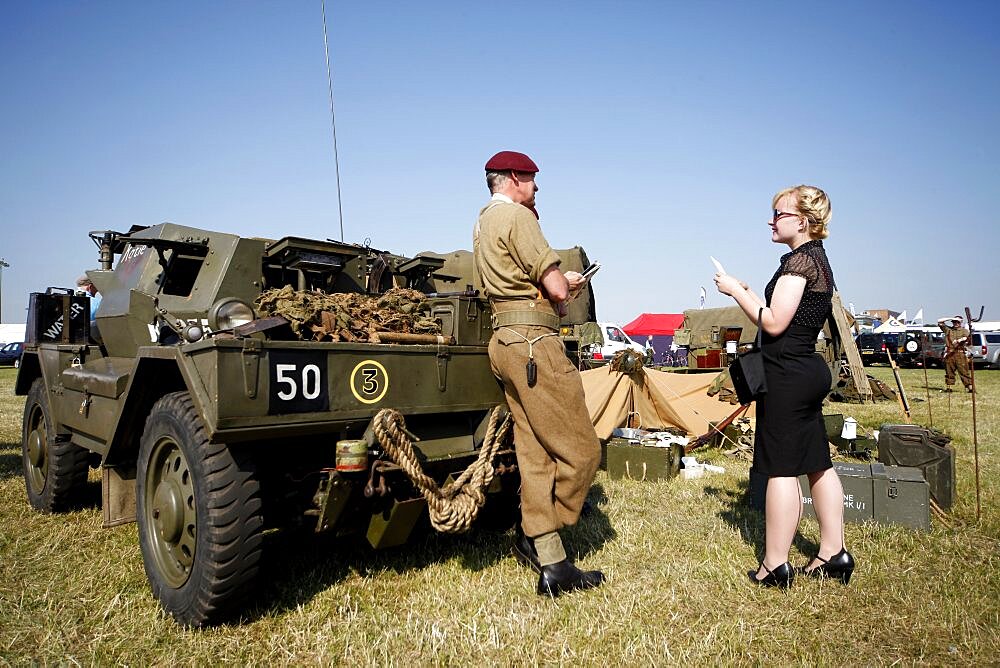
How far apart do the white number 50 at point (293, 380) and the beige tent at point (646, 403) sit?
5014 mm

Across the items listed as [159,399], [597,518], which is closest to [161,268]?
[159,399]

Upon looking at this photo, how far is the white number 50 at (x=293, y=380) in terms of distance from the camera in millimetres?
2822

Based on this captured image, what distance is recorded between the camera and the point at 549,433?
3.27m

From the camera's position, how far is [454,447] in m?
3.55

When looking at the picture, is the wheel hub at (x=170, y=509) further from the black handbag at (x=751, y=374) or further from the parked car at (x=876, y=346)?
the parked car at (x=876, y=346)

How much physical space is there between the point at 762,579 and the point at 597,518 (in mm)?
1514

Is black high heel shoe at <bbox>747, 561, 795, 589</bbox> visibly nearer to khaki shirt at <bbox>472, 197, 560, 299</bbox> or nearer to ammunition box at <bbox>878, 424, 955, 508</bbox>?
khaki shirt at <bbox>472, 197, 560, 299</bbox>

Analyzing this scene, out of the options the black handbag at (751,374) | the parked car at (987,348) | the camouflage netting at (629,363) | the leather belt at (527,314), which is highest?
the leather belt at (527,314)

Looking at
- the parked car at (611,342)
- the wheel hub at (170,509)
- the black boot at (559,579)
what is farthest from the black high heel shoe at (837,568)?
the parked car at (611,342)

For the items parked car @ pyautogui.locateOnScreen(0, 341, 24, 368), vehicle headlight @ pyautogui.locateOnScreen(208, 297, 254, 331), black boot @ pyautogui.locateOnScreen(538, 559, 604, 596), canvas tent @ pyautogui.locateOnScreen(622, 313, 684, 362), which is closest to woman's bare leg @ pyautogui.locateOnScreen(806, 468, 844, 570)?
black boot @ pyautogui.locateOnScreen(538, 559, 604, 596)

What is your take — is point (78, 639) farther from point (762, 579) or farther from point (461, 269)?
point (461, 269)

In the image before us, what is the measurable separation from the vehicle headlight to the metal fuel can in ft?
3.61

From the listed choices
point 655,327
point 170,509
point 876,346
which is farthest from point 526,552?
point 876,346

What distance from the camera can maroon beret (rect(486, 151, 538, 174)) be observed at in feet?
11.5
